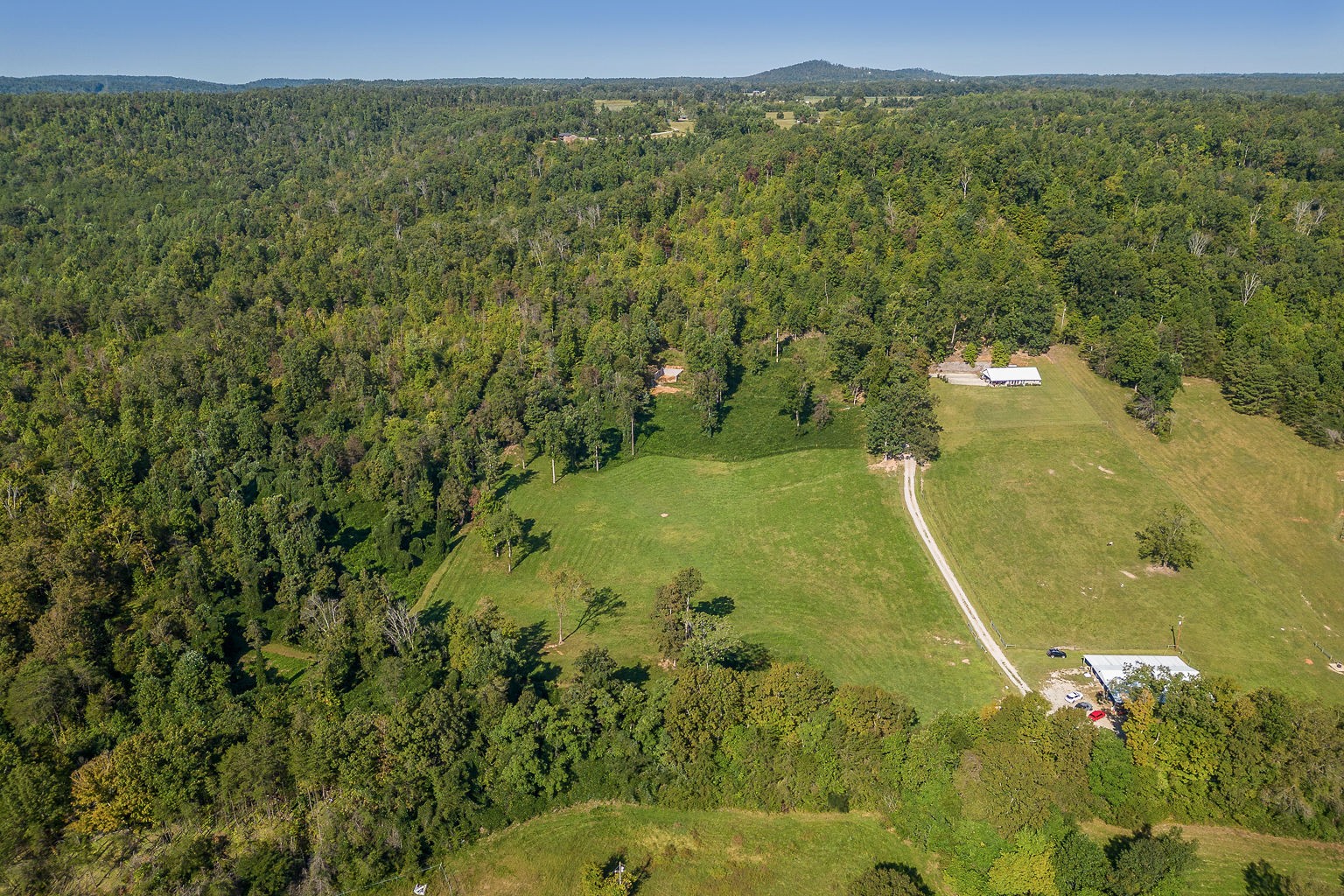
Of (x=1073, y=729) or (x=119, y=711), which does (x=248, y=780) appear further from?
(x=1073, y=729)

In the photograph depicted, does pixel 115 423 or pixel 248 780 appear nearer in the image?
pixel 248 780

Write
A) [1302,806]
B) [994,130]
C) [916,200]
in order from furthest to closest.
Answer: [994,130] < [916,200] < [1302,806]

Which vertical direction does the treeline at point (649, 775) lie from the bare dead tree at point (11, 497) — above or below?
below

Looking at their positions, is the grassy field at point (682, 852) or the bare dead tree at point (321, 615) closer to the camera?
the grassy field at point (682, 852)

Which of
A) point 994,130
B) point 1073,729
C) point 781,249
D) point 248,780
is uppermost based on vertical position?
point 994,130

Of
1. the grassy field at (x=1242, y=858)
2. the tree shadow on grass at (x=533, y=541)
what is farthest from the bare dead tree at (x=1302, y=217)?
the tree shadow on grass at (x=533, y=541)

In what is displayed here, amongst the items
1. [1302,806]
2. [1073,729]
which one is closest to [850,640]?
[1073,729]

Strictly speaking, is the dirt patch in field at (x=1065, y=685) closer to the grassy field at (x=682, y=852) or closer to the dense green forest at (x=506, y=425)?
the dense green forest at (x=506, y=425)
